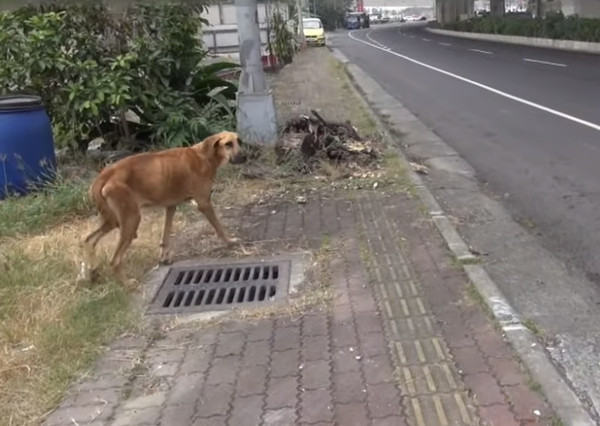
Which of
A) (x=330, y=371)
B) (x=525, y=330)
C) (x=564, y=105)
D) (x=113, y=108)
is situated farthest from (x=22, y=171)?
(x=564, y=105)

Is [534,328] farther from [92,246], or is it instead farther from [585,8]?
[585,8]

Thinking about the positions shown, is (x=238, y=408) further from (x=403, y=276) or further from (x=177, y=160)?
(x=177, y=160)

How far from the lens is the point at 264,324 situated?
4.53m

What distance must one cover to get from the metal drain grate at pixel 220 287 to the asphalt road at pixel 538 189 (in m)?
1.52

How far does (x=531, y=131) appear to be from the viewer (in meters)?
11.2

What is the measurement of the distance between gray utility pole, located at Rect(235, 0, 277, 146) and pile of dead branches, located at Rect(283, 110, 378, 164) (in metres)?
0.26

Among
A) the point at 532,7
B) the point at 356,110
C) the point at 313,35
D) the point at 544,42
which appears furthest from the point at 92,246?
the point at 532,7

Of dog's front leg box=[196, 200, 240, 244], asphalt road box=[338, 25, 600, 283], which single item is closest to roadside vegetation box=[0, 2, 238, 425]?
dog's front leg box=[196, 200, 240, 244]

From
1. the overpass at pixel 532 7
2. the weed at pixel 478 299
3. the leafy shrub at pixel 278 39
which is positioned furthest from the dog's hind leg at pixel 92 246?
the overpass at pixel 532 7

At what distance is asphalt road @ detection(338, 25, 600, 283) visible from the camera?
6.69m

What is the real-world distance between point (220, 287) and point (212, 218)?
73 cm

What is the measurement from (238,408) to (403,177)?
4907 mm

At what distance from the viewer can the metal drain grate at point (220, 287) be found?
493 centimetres

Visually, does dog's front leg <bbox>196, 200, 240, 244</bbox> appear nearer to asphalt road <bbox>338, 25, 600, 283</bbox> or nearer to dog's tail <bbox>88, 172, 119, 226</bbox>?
dog's tail <bbox>88, 172, 119, 226</bbox>
